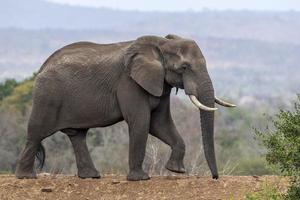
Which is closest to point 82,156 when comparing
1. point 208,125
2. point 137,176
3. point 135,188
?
point 137,176

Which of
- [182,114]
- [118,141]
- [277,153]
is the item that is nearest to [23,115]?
[118,141]

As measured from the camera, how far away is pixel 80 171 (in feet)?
45.9

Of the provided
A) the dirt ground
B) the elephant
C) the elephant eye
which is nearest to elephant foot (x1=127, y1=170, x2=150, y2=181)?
the elephant

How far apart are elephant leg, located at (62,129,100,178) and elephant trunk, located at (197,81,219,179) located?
1.90m

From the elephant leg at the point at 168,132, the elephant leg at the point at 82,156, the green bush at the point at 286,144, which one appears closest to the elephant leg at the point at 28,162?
the elephant leg at the point at 82,156

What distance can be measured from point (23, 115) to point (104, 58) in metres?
29.3

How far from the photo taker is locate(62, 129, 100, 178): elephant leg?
13945 mm

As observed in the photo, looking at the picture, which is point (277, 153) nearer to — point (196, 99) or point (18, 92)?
point (196, 99)

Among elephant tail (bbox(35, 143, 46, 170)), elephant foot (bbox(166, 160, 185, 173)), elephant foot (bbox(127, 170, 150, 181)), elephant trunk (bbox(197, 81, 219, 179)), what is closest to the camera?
elephant trunk (bbox(197, 81, 219, 179))

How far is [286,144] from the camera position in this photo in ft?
33.0

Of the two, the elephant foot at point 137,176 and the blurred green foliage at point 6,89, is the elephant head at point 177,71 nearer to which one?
the elephant foot at point 137,176

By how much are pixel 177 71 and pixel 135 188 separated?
71.2 inches

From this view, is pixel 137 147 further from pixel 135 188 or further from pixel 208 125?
pixel 208 125

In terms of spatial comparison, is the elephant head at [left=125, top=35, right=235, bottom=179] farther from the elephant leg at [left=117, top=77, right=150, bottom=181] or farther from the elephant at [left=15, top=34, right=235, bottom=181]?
the elephant leg at [left=117, top=77, right=150, bottom=181]
